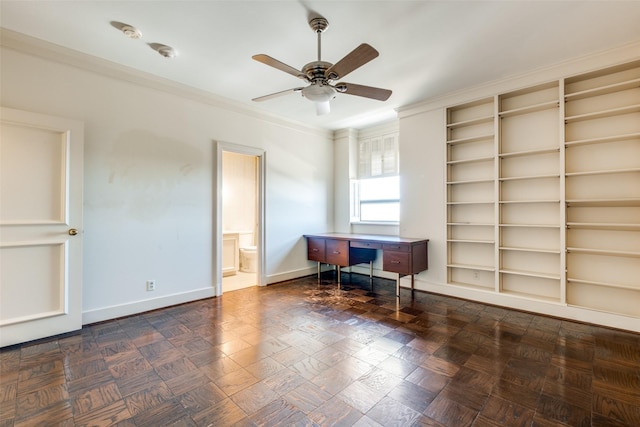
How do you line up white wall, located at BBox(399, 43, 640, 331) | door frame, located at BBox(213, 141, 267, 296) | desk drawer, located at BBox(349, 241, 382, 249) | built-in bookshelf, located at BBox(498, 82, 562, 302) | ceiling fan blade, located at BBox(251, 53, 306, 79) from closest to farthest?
ceiling fan blade, located at BBox(251, 53, 306, 79), built-in bookshelf, located at BBox(498, 82, 562, 302), white wall, located at BBox(399, 43, 640, 331), door frame, located at BBox(213, 141, 267, 296), desk drawer, located at BBox(349, 241, 382, 249)

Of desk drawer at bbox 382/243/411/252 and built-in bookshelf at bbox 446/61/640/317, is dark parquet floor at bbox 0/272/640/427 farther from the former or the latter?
desk drawer at bbox 382/243/411/252

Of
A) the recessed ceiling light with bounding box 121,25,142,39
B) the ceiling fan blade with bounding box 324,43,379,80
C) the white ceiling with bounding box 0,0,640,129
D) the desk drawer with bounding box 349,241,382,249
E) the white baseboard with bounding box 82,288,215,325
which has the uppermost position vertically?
the white ceiling with bounding box 0,0,640,129

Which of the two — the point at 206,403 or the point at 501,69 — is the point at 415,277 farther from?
the point at 206,403

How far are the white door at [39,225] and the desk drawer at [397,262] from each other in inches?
137

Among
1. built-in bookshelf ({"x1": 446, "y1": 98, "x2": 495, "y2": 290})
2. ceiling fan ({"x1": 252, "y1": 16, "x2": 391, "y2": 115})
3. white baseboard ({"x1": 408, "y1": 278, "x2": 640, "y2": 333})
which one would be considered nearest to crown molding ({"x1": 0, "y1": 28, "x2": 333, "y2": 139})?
ceiling fan ({"x1": 252, "y1": 16, "x2": 391, "y2": 115})

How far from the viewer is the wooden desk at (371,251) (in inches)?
150

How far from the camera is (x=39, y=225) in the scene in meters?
2.58

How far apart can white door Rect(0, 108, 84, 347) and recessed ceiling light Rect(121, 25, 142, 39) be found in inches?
38.6

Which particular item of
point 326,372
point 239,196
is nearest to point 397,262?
point 326,372

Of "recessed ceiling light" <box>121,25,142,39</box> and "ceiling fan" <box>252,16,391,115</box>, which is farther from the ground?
"recessed ceiling light" <box>121,25,142,39</box>

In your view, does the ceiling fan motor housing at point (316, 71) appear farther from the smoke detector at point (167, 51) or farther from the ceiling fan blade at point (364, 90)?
the smoke detector at point (167, 51)

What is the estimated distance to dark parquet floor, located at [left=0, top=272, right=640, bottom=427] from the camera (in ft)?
5.41

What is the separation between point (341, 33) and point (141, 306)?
3.56 meters

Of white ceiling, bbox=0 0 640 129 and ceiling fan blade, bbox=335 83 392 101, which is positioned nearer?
white ceiling, bbox=0 0 640 129
